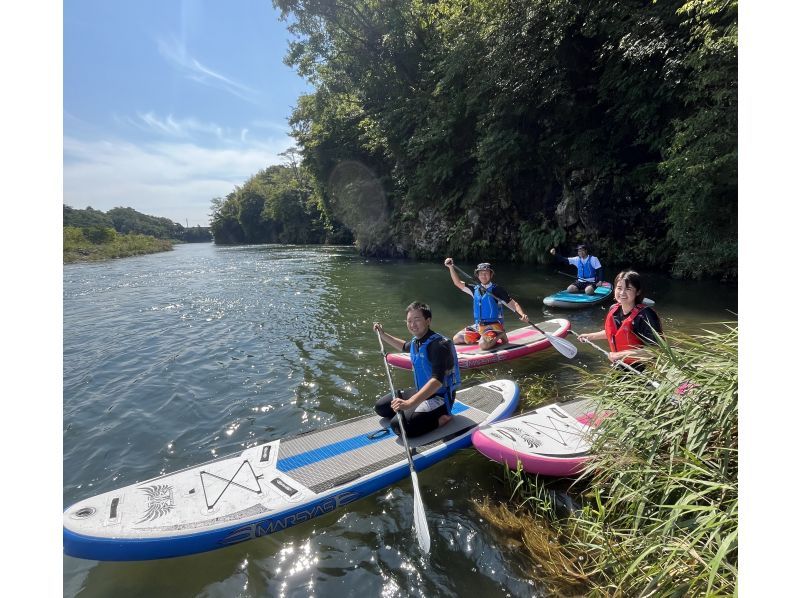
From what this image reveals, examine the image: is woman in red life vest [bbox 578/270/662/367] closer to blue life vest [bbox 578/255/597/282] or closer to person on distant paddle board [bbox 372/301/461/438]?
person on distant paddle board [bbox 372/301/461/438]

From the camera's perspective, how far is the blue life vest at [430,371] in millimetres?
4273

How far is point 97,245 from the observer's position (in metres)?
37.7

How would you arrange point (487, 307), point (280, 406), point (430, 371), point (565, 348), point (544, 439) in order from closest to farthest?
point (544, 439) < point (430, 371) < point (280, 406) < point (565, 348) < point (487, 307)

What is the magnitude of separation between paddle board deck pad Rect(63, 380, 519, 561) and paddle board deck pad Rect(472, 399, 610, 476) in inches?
15.0

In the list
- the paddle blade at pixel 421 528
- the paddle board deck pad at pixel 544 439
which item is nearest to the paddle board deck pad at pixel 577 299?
the paddle board deck pad at pixel 544 439

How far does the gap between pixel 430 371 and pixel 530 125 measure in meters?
16.3

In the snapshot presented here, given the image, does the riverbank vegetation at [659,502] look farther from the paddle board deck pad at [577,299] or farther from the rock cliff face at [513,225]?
the rock cliff face at [513,225]

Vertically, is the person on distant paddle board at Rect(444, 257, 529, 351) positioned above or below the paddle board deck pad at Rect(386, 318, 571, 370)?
above

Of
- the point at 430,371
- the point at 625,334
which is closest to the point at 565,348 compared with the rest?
the point at 625,334

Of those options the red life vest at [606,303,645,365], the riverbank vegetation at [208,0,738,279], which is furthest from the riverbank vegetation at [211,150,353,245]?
the red life vest at [606,303,645,365]

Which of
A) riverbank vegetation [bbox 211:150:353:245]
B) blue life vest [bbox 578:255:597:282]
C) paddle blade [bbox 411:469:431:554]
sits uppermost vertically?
riverbank vegetation [bbox 211:150:353:245]

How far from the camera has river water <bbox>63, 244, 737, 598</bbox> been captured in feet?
9.89

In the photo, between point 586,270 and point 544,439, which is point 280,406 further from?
point 586,270

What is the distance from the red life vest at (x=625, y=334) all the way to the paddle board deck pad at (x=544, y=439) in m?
0.83
